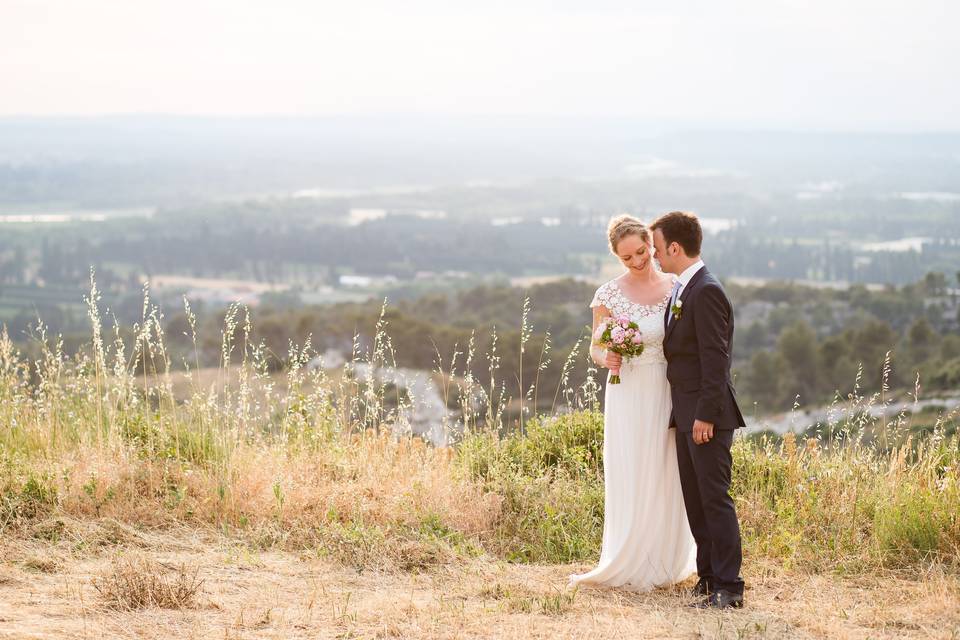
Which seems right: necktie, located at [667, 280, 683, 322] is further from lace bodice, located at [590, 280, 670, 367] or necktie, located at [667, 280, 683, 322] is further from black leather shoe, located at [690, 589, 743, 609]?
black leather shoe, located at [690, 589, 743, 609]

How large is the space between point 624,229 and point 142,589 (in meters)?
2.73

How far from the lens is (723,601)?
4281 mm

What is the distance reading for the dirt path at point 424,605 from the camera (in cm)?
385

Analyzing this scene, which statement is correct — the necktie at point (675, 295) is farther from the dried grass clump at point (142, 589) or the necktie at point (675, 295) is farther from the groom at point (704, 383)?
the dried grass clump at point (142, 589)

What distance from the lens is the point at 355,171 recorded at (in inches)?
6265

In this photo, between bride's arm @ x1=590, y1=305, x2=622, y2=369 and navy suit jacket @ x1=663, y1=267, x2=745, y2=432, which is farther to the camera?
bride's arm @ x1=590, y1=305, x2=622, y2=369


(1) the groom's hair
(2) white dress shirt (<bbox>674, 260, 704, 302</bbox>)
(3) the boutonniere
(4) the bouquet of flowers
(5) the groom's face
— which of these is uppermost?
(1) the groom's hair

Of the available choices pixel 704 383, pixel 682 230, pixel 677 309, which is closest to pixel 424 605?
pixel 704 383

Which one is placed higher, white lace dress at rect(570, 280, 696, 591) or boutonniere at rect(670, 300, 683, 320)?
Result: boutonniere at rect(670, 300, 683, 320)

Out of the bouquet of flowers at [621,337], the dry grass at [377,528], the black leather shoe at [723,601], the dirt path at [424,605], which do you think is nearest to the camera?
the dirt path at [424,605]

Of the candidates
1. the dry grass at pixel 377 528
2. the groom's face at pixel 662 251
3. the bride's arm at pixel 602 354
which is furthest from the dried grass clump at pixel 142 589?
the groom's face at pixel 662 251

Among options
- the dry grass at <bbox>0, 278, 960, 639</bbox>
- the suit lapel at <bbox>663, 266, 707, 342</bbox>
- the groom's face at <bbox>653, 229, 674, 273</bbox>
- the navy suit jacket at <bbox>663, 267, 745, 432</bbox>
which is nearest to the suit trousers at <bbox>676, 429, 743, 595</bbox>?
the navy suit jacket at <bbox>663, 267, 745, 432</bbox>

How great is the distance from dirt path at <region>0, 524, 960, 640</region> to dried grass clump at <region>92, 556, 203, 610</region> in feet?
0.19

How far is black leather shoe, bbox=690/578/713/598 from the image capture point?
175 inches
